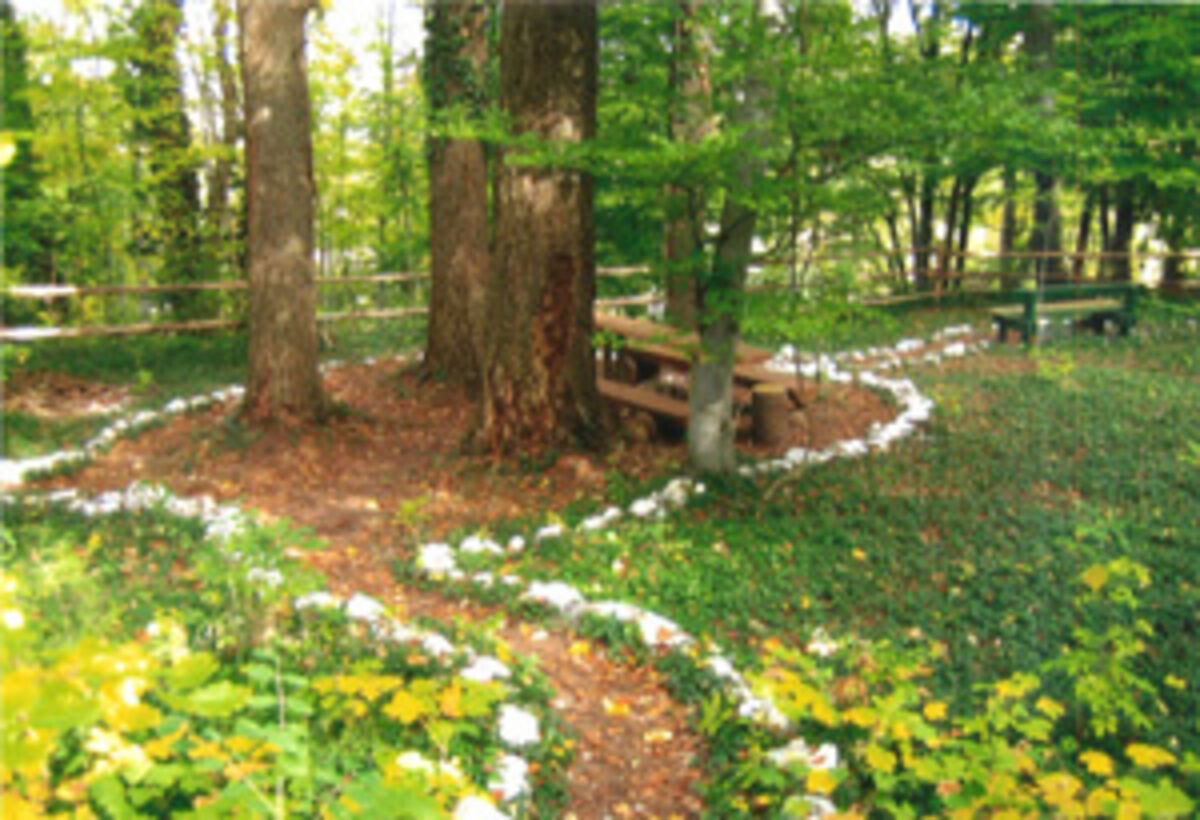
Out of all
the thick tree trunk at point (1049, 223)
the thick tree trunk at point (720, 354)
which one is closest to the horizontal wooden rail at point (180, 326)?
the thick tree trunk at point (1049, 223)

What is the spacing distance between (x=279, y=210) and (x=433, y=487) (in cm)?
272

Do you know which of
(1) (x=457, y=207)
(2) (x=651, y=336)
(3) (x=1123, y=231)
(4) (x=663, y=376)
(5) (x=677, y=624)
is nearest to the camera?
(5) (x=677, y=624)

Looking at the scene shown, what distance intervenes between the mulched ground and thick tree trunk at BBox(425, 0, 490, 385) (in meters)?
0.44

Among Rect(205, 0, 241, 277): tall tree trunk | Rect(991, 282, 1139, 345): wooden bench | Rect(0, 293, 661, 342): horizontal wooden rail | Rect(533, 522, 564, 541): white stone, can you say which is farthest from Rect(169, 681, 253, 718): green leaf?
Rect(205, 0, 241, 277): tall tree trunk

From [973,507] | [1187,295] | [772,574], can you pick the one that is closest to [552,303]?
[772,574]

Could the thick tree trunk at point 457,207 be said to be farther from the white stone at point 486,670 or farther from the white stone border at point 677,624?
the white stone at point 486,670

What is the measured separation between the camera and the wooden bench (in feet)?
35.7

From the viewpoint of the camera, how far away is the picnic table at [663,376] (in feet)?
23.8

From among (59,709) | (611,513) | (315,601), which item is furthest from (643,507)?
(59,709)

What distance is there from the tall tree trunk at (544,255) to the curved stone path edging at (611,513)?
1142mm

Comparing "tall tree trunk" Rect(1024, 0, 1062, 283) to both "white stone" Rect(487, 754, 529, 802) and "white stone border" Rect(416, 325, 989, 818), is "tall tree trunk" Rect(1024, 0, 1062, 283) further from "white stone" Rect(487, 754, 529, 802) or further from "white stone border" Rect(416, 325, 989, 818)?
"white stone" Rect(487, 754, 529, 802)

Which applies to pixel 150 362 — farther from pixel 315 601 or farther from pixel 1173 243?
pixel 1173 243

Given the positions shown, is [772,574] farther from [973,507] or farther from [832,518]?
[973,507]

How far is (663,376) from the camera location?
836 cm
